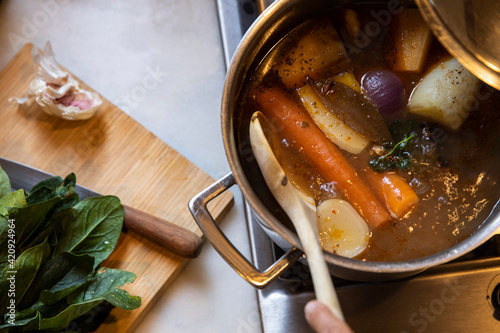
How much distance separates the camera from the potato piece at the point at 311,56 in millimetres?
922

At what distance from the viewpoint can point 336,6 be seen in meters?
0.96

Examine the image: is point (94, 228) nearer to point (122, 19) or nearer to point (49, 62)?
point (49, 62)

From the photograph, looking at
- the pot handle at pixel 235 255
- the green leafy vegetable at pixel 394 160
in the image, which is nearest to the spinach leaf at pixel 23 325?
the pot handle at pixel 235 255

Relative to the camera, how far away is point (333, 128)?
0.88 metres

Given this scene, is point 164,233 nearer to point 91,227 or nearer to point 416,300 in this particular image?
point 91,227

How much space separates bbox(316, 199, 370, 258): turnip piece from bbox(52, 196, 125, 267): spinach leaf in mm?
427

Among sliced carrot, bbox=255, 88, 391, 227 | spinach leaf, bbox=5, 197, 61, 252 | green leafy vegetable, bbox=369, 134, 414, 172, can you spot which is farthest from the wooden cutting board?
green leafy vegetable, bbox=369, 134, 414, 172

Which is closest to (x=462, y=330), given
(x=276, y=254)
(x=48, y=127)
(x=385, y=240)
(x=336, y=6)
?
(x=385, y=240)

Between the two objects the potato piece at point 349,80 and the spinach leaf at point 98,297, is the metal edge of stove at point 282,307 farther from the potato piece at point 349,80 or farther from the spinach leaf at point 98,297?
the potato piece at point 349,80

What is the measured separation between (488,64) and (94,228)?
79cm

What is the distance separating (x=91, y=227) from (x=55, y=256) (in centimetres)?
9

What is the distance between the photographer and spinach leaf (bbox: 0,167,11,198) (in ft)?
3.12

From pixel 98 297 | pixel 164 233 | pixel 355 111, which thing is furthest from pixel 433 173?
pixel 98 297

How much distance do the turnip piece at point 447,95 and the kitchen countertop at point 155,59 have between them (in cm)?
47
